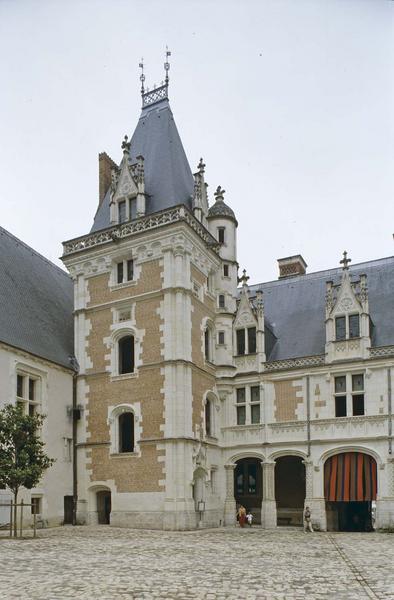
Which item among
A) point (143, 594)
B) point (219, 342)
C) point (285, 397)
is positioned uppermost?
point (219, 342)

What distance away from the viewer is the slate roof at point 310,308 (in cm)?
3114

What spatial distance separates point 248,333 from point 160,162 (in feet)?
32.4

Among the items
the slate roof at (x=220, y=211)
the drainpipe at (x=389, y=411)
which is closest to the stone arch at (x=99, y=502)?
the drainpipe at (x=389, y=411)

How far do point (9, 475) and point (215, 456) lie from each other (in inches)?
457

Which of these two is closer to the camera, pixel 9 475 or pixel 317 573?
pixel 317 573

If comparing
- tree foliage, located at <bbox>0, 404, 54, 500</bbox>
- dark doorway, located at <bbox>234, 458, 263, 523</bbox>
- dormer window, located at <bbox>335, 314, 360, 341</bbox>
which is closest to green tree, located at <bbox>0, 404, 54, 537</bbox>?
tree foliage, located at <bbox>0, 404, 54, 500</bbox>

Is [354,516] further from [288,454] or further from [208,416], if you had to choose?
[208,416]

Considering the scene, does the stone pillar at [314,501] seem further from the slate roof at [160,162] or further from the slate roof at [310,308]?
the slate roof at [160,162]

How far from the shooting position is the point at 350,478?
2867 centimetres

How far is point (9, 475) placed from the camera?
22.2m

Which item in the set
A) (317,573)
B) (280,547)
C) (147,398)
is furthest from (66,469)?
(317,573)

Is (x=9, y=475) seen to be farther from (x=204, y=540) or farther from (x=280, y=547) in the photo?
(x=280, y=547)

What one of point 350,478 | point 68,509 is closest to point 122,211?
point 68,509

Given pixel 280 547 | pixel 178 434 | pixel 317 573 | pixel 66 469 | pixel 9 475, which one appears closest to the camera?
pixel 317 573
